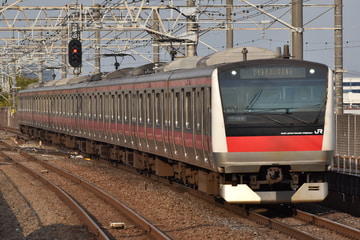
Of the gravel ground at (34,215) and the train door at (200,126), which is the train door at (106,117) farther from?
the train door at (200,126)

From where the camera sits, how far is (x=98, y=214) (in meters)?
15.6

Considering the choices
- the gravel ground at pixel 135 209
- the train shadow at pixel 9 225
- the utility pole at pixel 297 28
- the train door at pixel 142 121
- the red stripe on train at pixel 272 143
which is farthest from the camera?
the utility pole at pixel 297 28

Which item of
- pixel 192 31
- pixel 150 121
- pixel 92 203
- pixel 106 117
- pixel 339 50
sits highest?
pixel 192 31

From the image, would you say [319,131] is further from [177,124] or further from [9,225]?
[9,225]

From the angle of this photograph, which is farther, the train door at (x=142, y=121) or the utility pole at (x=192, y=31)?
the utility pole at (x=192, y=31)

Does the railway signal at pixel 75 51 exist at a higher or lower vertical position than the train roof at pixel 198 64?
higher

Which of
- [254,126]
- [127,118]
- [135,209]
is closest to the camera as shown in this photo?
[254,126]

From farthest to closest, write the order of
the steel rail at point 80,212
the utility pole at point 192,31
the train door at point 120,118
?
the utility pole at point 192,31 < the train door at point 120,118 < the steel rail at point 80,212

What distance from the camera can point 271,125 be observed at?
1389cm

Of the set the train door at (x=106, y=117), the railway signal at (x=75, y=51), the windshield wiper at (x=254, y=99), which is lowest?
the train door at (x=106, y=117)

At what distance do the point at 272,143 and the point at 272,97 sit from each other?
2.54 ft

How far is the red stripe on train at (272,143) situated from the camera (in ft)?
45.4

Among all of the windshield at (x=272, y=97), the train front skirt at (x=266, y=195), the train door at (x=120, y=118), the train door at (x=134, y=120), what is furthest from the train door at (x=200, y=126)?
the train door at (x=120, y=118)

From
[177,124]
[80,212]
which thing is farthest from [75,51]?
[80,212]
